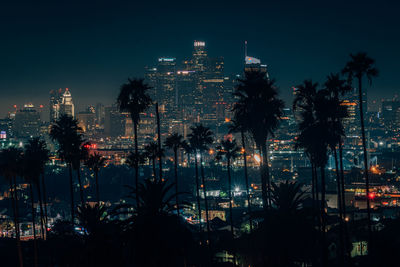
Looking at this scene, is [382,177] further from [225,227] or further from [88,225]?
[88,225]

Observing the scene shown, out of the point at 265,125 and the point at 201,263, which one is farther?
the point at 201,263

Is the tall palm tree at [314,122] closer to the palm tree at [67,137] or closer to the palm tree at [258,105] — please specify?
the palm tree at [258,105]

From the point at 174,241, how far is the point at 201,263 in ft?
75.4

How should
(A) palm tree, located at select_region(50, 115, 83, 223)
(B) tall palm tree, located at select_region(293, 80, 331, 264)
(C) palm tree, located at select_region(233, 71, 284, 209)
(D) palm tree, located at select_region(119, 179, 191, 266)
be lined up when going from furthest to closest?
(A) palm tree, located at select_region(50, 115, 83, 223), (C) palm tree, located at select_region(233, 71, 284, 209), (B) tall palm tree, located at select_region(293, 80, 331, 264), (D) palm tree, located at select_region(119, 179, 191, 266)

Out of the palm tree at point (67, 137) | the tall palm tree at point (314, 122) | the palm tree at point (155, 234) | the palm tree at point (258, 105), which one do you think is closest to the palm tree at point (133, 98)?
the palm tree at point (258, 105)

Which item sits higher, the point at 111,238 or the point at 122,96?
the point at 122,96

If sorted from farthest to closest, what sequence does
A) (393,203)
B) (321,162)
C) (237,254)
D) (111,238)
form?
(393,203)
(237,254)
(321,162)
(111,238)

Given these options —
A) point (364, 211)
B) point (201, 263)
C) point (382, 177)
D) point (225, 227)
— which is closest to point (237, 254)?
point (201, 263)

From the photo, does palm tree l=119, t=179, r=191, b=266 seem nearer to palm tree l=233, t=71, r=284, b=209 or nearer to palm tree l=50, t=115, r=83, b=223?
palm tree l=233, t=71, r=284, b=209

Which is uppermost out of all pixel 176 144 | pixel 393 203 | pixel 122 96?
pixel 122 96

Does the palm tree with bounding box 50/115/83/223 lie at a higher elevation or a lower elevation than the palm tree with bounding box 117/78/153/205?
lower

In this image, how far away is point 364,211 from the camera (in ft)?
262

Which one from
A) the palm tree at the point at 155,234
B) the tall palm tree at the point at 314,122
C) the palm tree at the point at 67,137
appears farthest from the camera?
Result: the palm tree at the point at 67,137

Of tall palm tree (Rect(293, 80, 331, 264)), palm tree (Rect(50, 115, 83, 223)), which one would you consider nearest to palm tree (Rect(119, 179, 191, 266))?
tall palm tree (Rect(293, 80, 331, 264))
